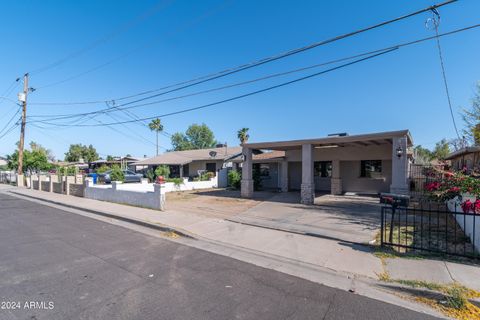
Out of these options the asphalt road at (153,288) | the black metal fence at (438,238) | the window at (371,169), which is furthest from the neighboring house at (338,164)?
the asphalt road at (153,288)

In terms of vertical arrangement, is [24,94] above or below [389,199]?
above

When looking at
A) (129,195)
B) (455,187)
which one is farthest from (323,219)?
(129,195)

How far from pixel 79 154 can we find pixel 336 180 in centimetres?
6557

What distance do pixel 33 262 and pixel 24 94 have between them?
2830 centimetres

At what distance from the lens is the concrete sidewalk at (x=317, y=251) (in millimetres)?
4539

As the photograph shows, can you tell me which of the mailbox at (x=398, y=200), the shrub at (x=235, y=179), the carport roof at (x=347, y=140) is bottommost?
the shrub at (x=235, y=179)

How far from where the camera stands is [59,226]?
8578 millimetres

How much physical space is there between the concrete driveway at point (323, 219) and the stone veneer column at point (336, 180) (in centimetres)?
416

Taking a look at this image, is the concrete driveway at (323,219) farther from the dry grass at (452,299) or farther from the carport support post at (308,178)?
the dry grass at (452,299)

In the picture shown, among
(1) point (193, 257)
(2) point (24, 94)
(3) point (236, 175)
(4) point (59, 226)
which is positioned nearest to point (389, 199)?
(1) point (193, 257)

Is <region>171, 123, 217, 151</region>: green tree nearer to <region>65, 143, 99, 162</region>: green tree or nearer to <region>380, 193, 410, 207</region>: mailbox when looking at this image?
<region>65, 143, 99, 162</region>: green tree

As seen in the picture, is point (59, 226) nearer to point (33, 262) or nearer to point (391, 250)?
point (33, 262)

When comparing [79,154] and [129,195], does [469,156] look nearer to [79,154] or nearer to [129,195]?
[129,195]

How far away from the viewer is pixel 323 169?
19.0m
